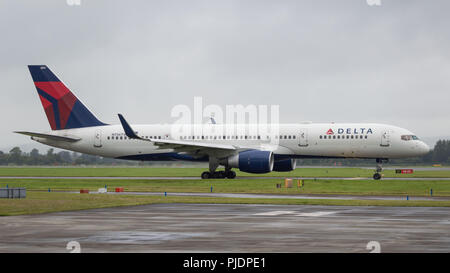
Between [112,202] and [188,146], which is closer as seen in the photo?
[112,202]

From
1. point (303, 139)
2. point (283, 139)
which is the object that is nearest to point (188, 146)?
point (283, 139)

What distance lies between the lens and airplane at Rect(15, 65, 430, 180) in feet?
171

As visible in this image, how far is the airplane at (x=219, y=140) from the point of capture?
5200 centimetres

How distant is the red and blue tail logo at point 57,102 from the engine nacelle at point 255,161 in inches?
671

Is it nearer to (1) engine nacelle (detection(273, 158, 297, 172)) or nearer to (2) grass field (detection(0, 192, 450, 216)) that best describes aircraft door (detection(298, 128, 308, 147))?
(1) engine nacelle (detection(273, 158, 297, 172))

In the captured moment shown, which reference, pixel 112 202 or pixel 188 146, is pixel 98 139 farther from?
pixel 112 202

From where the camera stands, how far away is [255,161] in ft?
166

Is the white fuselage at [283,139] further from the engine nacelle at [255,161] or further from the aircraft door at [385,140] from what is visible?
Answer: the engine nacelle at [255,161]

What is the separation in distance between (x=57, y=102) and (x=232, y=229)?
42566mm

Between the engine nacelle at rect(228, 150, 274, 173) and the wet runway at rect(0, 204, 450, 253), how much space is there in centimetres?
2198


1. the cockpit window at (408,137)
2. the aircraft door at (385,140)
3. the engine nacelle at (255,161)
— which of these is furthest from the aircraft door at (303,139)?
the cockpit window at (408,137)

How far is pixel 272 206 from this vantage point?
29375 mm
